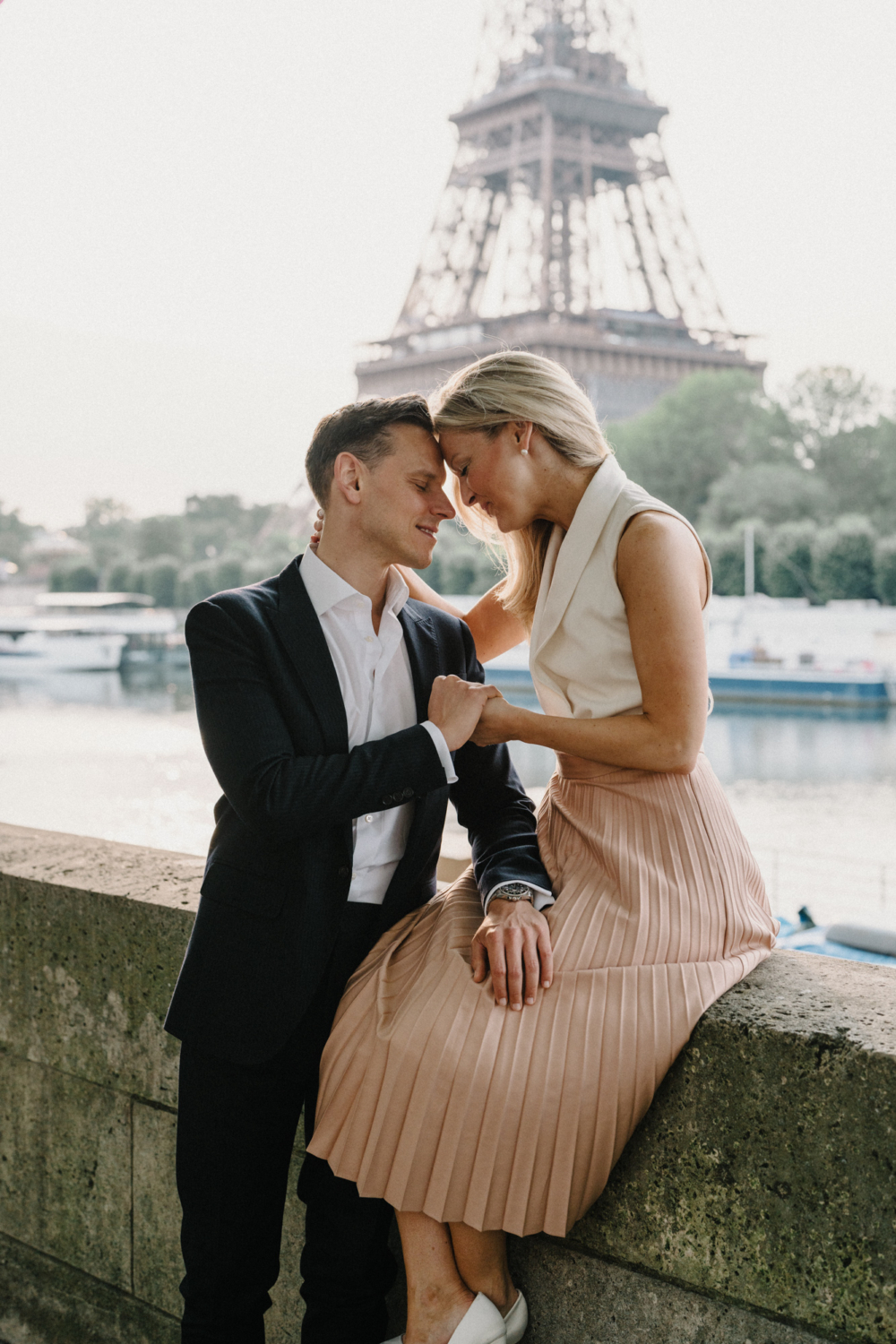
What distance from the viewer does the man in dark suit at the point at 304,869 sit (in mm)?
1609

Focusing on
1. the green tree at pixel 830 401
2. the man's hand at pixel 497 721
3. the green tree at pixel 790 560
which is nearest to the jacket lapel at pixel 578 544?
the man's hand at pixel 497 721

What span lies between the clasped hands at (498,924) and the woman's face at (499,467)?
0.28 m

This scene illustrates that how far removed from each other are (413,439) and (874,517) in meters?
42.8

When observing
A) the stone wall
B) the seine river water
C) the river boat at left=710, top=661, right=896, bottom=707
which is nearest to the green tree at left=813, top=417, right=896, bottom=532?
the river boat at left=710, top=661, right=896, bottom=707

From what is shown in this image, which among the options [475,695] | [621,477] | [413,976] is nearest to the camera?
[413,976]

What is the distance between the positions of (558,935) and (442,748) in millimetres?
290

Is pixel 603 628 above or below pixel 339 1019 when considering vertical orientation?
above

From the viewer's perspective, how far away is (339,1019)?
5.19 ft

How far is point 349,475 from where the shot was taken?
69.2 inches

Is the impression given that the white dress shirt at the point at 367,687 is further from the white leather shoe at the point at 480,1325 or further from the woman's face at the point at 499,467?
the white leather shoe at the point at 480,1325

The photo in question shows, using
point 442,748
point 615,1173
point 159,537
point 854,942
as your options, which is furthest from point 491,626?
point 159,537

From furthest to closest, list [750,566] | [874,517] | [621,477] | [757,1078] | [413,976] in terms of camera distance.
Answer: [874,517] < [750,566] < [621,477] < [413,976] < [757,1078]

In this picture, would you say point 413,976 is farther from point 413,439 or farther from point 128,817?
point 128,817

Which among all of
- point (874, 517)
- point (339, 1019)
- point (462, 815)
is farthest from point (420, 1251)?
point (874, 517)
